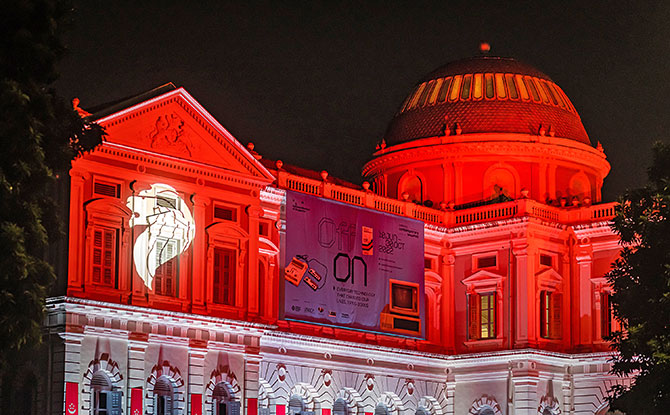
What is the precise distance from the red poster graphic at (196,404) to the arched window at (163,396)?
666 mm

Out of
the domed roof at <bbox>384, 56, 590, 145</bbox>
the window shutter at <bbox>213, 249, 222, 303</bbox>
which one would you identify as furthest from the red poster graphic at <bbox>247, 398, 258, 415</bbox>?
the domed roof at <bbox>384, 56, 590, 145</bbox>

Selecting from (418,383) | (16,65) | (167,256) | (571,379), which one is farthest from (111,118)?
(571,379)

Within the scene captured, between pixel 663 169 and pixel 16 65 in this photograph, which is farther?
pixel 663 169

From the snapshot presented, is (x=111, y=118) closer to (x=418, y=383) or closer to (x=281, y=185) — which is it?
(x=281, y=185)

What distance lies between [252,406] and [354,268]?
804cm

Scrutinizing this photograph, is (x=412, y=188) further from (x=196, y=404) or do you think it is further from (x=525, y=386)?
(x=196, y=404)

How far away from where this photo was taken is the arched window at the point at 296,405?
54281mm

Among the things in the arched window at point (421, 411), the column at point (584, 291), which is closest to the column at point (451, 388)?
the arched window at point (421, 411)

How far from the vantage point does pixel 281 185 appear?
54375mm

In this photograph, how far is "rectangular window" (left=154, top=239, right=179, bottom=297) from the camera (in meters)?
48.2

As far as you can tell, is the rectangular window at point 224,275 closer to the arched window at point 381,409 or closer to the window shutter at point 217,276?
the window shutter at point 217,276

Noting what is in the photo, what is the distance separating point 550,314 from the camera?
59406 millimetres

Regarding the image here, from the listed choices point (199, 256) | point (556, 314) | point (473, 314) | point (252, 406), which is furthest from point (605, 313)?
point (199, 256)

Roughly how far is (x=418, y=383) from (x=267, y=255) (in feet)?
30.9
